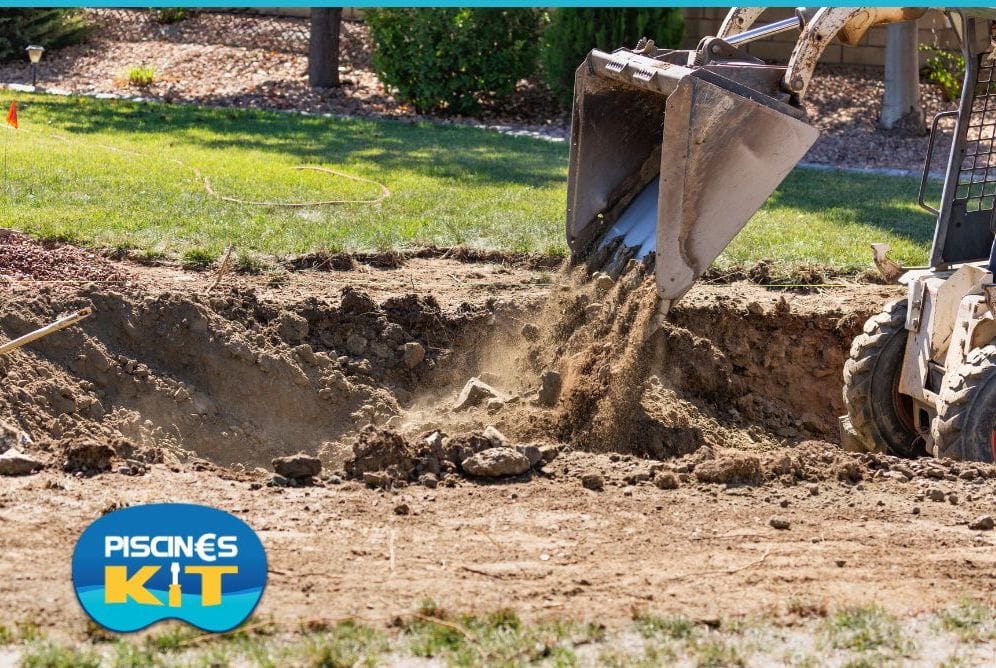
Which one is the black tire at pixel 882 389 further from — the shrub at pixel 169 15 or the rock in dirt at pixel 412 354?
the shrub at pixel 169 15

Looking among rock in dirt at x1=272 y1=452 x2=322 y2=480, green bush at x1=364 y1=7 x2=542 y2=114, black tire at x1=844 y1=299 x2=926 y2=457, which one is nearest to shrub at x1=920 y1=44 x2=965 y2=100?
green bush at x1=364 y1=7 x2=542 y2=114

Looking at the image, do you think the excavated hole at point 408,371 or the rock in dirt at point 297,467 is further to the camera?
the excavated hole at point 408,371

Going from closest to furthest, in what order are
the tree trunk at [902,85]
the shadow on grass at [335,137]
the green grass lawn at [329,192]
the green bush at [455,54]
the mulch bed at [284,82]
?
the green grass lawn at [329,192], the shadow on grass at [335,137], the tree trunk at [902,85], the mulch bed at [284,82], the green bush at [455,54]

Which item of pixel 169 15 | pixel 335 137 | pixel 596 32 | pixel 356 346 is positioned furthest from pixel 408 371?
pixel 169 15

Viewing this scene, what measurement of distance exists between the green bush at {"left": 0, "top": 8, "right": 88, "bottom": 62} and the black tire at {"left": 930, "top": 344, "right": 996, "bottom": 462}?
64.2 feet

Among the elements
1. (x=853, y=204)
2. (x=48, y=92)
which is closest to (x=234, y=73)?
(x=48, y=92)

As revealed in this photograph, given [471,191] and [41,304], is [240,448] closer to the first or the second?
[41,304]

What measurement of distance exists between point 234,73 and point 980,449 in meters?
17.2

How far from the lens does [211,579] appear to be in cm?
438

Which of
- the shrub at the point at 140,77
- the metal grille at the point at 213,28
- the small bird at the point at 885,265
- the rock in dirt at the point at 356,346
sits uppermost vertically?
the metal grille at the point at 213,28

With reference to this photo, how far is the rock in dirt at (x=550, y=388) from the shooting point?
7.30 meters

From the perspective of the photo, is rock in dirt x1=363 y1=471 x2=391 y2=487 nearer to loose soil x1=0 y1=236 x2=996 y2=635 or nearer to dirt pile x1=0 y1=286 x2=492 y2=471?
loose soil x1=0 y1=236 x2=996 y2=635

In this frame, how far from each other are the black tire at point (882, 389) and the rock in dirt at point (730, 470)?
1550 millimetres

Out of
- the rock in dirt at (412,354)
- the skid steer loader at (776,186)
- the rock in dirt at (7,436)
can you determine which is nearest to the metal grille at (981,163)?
the skid steer loader at (776,186)
